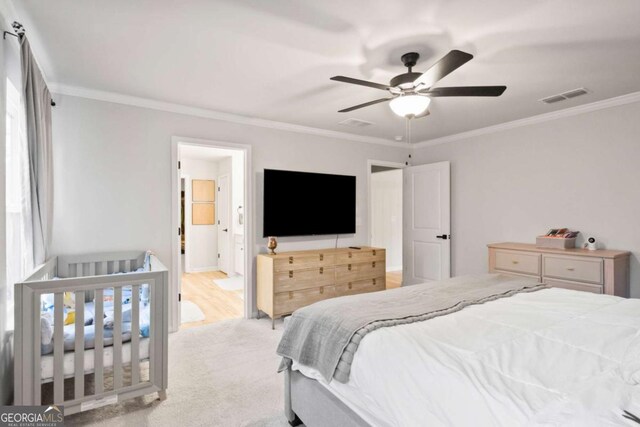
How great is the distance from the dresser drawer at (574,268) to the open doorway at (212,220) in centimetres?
420

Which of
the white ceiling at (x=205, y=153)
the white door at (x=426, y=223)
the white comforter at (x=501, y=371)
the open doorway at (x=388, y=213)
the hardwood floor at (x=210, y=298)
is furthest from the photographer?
the open doorway at (x=388, y=213)

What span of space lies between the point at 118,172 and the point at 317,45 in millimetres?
2318

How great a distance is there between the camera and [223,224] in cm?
678

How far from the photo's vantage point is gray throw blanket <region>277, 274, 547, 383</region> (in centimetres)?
156

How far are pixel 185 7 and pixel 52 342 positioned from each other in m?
2.08

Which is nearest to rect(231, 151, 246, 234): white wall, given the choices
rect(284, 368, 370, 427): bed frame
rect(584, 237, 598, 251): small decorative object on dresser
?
rect(284, 368, 370, 427): bed frame

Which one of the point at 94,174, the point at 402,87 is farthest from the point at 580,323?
the point at 94,174

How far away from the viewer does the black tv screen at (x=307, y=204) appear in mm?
4094

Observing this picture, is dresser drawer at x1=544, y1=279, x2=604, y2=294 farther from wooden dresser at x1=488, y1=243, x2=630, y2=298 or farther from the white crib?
the white crib

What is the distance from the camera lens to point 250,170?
4.02m

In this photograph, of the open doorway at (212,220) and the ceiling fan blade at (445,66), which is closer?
the ceiling fan blade at (445,66)

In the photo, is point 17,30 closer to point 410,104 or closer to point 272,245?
point 410,104

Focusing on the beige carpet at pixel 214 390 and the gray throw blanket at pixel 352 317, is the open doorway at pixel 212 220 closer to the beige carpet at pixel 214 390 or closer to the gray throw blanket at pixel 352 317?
the beige carpet at pixel 214 390

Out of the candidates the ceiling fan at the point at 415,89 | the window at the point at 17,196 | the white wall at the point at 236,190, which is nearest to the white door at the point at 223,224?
the white wall at the point at 236,190
